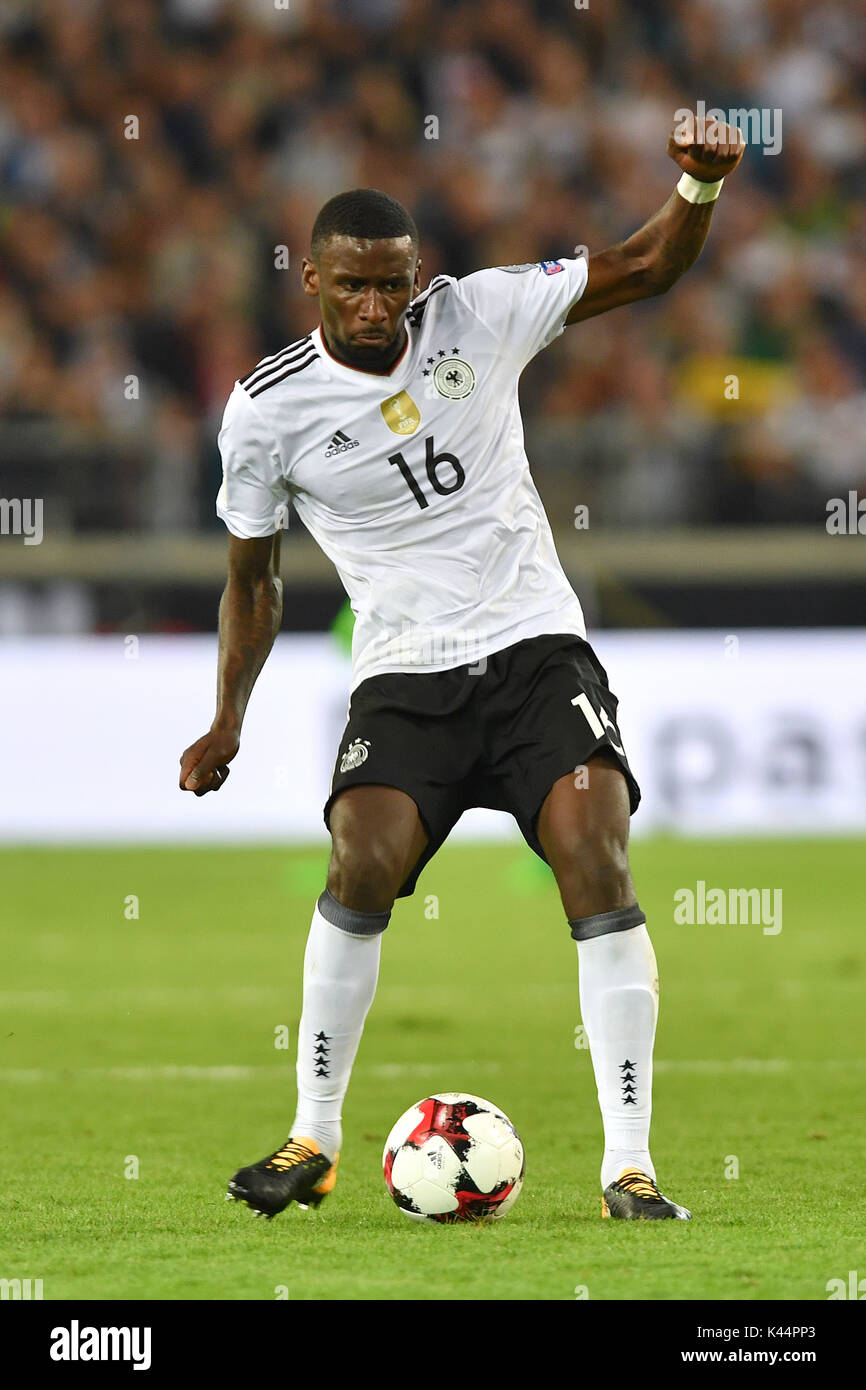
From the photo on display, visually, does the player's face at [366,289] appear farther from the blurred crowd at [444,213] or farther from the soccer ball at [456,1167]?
the blurred crowd at [444,213]

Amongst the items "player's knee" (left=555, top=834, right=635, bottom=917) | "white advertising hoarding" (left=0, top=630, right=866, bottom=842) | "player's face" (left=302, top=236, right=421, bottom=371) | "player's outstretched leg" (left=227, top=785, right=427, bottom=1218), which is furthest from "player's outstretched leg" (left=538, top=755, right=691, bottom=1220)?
"white advertising hoarding" (left=0, top=630, right=866, bottom=842)

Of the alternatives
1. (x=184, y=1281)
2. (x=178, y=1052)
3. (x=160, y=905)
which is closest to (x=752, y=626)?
(x=160, y=905)

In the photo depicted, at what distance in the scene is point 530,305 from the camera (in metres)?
4.88

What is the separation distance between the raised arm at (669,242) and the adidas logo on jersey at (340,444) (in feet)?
2.01

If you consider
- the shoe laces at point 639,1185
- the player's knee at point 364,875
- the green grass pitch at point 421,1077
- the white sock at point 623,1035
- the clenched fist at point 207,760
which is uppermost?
the clenched fist at point 207,760

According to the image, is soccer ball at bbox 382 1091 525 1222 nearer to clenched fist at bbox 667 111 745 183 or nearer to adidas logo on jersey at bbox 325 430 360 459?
adidas logo on jersey at bbox 325 430 360 459

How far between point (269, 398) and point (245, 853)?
8.76 metres

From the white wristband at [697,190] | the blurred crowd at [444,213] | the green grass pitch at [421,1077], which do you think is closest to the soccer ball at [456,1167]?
the green grass pitch at [421,1077]

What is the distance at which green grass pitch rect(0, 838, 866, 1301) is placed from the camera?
158 inches

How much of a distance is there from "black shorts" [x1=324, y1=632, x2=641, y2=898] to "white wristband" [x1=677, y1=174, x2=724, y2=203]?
105 cm

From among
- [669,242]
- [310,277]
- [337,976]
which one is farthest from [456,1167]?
[669,242]

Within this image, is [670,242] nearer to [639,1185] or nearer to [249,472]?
[249,472]

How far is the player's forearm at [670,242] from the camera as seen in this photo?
4.76 meters

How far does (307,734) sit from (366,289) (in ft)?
27.6
